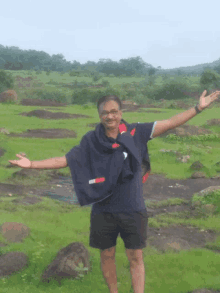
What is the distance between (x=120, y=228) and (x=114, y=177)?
496mm

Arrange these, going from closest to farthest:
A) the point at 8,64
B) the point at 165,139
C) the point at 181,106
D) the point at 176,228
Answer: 1. the point at 176,228
2. the point at 165,139
3. the point at 181,106
4. the point at 8,64

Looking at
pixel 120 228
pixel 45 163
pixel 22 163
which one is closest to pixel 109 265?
pixel 120 228

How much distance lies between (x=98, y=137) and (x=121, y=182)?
1.49 ft

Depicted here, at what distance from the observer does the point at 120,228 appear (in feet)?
11.6

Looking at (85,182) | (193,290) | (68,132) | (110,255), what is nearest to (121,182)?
(85,182)

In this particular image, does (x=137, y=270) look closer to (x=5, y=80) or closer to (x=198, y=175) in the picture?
(x=198, y=175)

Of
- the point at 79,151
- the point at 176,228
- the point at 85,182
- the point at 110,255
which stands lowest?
the point at 176,228

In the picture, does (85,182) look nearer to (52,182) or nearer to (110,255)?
(110,255)

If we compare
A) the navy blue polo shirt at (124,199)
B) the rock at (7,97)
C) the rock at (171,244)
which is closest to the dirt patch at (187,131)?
the rock at (171,244)

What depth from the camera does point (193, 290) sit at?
4438 millimetres

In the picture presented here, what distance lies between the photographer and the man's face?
3580mm

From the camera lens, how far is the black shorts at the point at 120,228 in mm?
3451

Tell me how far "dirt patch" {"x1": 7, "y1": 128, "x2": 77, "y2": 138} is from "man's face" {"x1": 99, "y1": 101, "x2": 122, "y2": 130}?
14.1 m

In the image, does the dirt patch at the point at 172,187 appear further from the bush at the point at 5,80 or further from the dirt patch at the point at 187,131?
the bush at the point at 5,80
